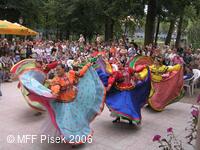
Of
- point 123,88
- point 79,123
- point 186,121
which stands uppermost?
point 123,88

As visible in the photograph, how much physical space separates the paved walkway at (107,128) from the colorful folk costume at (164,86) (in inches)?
A: 12.9

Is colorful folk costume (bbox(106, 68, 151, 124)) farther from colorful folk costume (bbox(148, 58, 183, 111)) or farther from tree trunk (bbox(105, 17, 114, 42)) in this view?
tree trunk (bbox(105, 17, 114, 42))

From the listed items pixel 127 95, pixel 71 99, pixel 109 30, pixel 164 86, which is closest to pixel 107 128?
pixel 127 95

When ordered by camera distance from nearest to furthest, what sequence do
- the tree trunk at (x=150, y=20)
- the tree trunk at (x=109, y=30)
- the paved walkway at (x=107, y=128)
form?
the paved walkway at (x=107, y=128) → the tree trunk at (x=150, y=20) → the tree trunk at (x=109, y=30)

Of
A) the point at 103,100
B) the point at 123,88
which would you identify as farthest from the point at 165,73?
the point at 103,100

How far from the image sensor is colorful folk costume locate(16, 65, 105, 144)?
17.0ft

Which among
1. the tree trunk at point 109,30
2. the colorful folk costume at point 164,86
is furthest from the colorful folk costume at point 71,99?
the tree trunk at point 109,30

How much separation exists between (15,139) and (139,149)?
247 centimetres

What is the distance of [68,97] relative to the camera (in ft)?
18.2

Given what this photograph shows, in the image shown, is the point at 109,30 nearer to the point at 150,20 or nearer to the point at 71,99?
the point at 150,20

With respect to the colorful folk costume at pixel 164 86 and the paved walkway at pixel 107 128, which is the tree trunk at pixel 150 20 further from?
the colorful folk costume at pixel 164 86

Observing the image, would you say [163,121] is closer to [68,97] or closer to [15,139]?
[68,97]

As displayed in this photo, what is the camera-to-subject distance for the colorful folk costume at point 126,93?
21.0 ft

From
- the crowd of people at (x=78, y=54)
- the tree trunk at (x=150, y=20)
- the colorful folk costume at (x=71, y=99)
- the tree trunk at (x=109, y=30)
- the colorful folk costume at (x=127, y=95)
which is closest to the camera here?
→ the colorful folk costume at (x=71, y=99)
